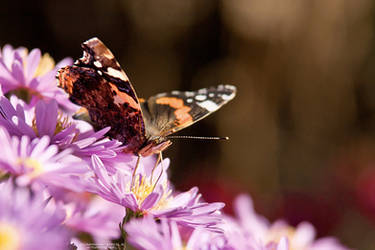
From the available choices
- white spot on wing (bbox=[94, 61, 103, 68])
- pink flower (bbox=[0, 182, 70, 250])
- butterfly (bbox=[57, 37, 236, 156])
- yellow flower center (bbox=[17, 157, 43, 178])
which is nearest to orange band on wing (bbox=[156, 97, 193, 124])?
butterfly (bbox=[57, 37, 236, 156])

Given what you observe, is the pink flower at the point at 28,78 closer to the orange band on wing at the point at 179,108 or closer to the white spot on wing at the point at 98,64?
the white spot on wing at the point at 98,64

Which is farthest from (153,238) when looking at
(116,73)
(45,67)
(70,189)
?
(45,67)

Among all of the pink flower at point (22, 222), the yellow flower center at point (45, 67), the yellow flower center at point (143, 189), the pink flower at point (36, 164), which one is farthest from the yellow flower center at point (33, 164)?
the yellow flower center at point (45, 67)

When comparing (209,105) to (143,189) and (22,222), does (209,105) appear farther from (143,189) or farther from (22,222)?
(22,222)

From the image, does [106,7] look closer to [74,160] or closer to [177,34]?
[177,34]

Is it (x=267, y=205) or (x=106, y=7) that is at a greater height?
(x=106, y=7)

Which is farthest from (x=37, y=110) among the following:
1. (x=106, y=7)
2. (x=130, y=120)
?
(x=106, y=7)
